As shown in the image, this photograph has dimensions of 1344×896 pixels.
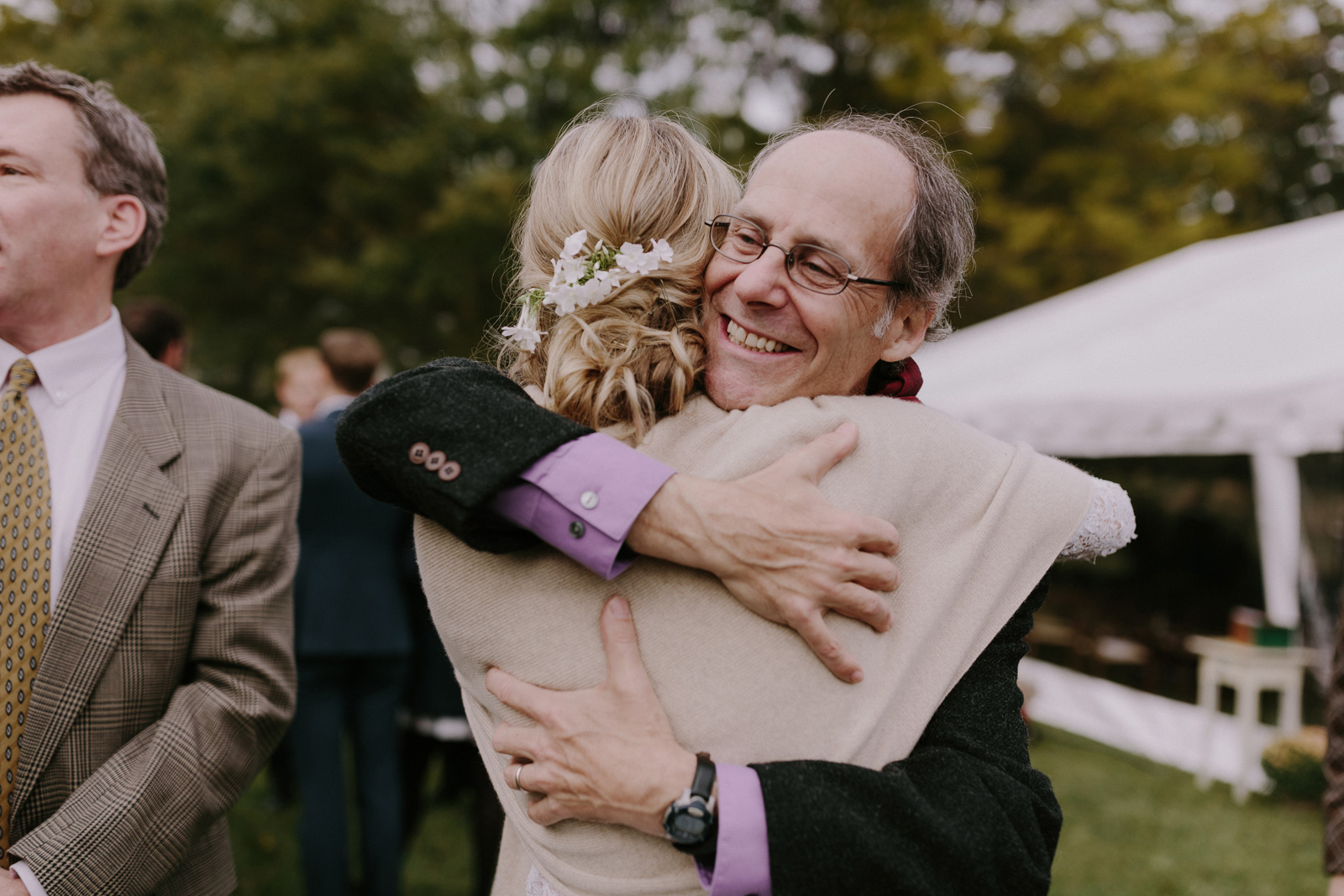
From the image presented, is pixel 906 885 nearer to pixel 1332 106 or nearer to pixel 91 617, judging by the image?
pixel 91 617

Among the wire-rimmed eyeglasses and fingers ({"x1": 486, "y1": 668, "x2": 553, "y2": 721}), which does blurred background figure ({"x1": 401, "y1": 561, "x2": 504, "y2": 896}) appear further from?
the wire-rimmed eyeglasses

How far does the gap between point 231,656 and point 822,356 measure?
136 centimetres

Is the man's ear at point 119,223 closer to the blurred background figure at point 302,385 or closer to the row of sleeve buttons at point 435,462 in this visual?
the row of sleeve buttons at point 435,462

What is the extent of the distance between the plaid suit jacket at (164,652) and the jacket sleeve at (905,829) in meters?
1.24

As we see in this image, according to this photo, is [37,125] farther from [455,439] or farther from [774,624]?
[774,624]

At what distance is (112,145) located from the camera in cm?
214

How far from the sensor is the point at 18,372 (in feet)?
6.61

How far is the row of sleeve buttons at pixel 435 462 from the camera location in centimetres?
139

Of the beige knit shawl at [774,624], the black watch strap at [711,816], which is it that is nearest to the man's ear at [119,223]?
the beige knit shawl at [774,624]

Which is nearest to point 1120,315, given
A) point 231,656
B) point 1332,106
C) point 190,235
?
point 231,656

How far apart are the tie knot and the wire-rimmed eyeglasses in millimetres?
1449

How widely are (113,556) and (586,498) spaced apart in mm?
1133

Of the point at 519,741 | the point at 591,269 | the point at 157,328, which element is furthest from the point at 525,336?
the point at 157,328

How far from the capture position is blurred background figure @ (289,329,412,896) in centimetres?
422
